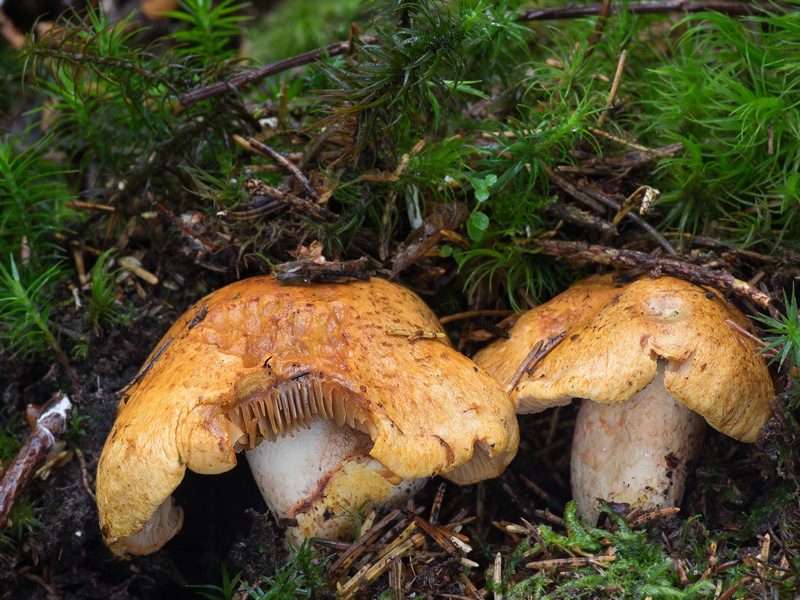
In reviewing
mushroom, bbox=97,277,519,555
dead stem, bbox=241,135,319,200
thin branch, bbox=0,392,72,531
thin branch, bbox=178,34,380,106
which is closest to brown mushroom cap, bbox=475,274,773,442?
mushroom, bbox=97,277,519,555

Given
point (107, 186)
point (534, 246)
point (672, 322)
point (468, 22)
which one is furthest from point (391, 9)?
point (107, 186)

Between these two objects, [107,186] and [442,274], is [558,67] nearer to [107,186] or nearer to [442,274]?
[442,274]

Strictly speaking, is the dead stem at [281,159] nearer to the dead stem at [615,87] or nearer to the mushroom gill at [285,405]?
the mushroom gill at [285,405]

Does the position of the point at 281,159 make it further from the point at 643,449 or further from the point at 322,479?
the point at 643,449

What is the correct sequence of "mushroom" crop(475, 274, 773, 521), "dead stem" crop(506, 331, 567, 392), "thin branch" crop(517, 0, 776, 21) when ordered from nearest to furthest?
1. "mushroom" crop(475, 274, 773, 521)
2. "dead stem" crop(506, 331, 567, 392)
3. "thin branch" crop(517, 0, 776, 21)

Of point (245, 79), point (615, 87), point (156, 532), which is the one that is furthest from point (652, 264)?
point (156, 532)

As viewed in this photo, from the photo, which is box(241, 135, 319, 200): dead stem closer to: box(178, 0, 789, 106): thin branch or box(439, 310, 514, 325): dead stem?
box(178, 0, 789, 106): thin branch
